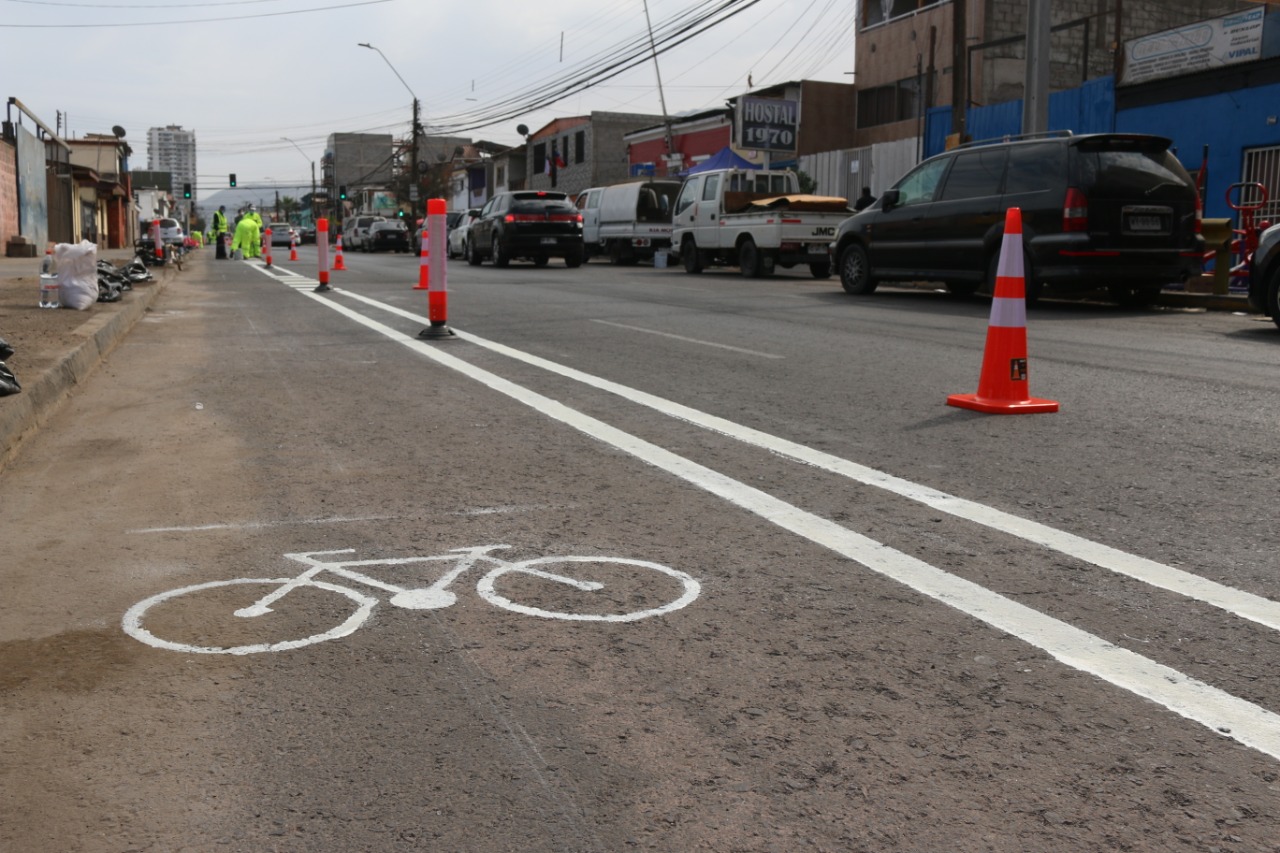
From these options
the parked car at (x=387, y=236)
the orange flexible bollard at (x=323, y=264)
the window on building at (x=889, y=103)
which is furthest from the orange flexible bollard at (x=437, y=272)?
the parked car at (x=387, y=236)

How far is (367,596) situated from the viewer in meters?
3.72

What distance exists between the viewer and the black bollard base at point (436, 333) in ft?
37.0

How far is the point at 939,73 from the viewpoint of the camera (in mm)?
31750

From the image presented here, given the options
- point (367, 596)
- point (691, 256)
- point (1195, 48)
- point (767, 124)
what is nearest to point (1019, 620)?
point (367, 596)

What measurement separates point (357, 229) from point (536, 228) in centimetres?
2935

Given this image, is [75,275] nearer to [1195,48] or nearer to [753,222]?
[753,222]

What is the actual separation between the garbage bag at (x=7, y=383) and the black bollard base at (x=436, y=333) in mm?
4729

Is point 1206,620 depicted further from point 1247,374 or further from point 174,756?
point 1247,374

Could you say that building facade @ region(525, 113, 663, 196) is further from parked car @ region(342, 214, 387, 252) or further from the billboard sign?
the billboard sign

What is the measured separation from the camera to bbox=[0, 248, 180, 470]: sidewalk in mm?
6480

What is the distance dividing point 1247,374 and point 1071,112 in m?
18.0

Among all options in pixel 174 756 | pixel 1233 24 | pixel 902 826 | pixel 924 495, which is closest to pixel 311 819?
pixel 174 756

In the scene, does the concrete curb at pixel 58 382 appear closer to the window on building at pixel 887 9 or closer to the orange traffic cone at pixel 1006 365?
the orange traffic cone at pixel 1006 365

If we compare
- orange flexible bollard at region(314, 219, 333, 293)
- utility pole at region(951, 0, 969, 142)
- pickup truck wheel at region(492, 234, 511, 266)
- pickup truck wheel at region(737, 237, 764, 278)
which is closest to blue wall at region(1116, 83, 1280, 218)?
utility pole at region(951, 0, 969, 142)
